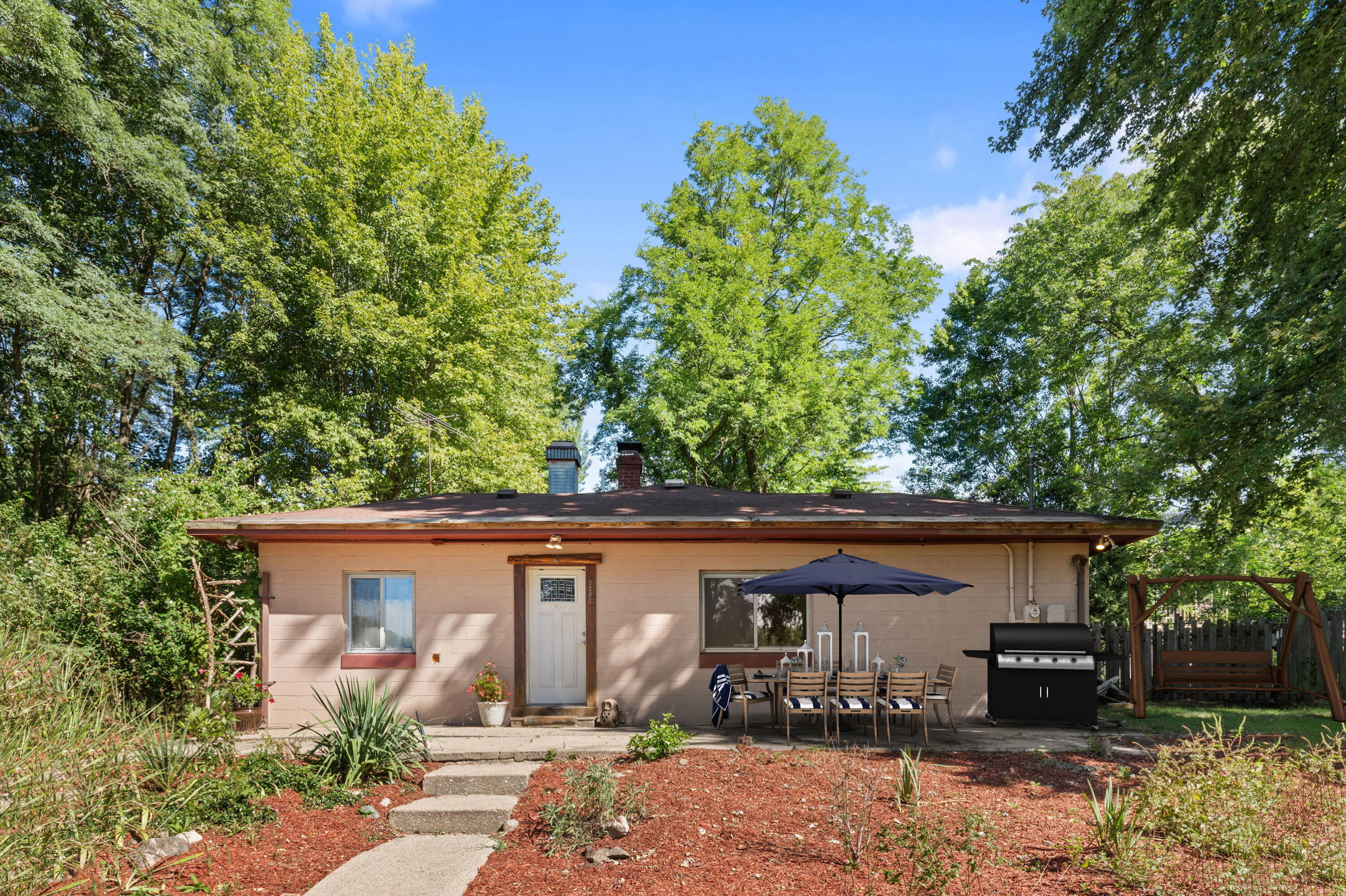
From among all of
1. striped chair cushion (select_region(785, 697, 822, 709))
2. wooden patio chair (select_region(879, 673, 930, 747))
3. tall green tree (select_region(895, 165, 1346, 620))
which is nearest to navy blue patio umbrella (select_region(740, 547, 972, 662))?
striped chair cushion (select_region(785, 697, 822, 709))

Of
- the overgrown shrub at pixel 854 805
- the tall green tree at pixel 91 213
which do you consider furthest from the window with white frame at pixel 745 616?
the tall green tree at pixel 91 213

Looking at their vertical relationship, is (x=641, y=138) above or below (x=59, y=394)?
above

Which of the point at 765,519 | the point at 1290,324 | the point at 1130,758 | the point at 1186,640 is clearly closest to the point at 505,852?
the point at 765,519

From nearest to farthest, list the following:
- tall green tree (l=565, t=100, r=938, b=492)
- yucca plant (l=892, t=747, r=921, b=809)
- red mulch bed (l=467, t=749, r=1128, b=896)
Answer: red mulch bed (l=467, t=749, r=1128, b=896), yucca plant (l=892, t=747, r=921, b=809), tall green tree (l=565, t=100, r=938, b=492)

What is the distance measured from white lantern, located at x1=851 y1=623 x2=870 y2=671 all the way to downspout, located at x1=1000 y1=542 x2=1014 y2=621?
1.94m

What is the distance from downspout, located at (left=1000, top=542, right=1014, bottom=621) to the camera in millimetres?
10547

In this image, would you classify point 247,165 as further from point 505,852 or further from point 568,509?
point 505,852

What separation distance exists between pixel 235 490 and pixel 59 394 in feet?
18.7

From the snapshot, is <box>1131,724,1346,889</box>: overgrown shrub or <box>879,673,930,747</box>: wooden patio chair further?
<box>879,673,930,747</box>: wooden patio chair

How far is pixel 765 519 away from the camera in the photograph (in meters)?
10.2

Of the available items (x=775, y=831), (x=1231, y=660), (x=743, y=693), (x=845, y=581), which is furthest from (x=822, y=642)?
(x=1231, y=660)

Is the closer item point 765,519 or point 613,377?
point 765,519

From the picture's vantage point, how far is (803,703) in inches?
337

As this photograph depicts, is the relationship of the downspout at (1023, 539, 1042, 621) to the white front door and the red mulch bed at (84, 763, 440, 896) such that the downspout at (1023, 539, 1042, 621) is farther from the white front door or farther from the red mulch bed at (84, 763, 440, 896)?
the red mulch bed at (84, 763, 440, 896)
